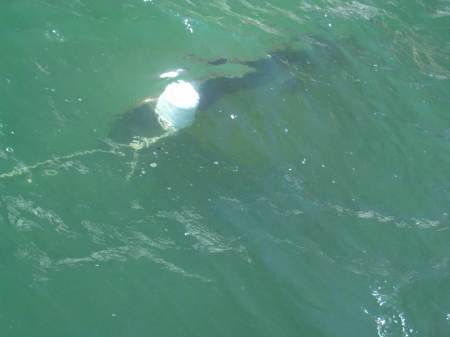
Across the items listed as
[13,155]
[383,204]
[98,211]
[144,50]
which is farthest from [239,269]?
[144,50]

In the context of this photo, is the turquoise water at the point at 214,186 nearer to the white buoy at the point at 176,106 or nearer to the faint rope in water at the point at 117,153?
the faint rope in water at the point at 117,153

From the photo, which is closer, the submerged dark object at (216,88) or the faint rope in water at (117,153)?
the faint rope in water at (117,153)

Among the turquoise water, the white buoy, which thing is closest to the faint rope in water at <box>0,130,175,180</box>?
the turquoise water

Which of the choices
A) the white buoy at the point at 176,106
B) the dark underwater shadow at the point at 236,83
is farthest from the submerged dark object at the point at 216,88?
the white buoy at the point at 176,106

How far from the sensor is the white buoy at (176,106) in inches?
215

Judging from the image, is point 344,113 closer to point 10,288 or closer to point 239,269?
point 239,269

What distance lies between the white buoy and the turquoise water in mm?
124

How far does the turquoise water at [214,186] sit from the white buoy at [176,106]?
0.41ft

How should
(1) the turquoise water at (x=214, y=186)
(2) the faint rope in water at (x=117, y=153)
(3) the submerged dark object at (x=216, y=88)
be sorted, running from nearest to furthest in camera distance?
1. (1) the turquoise water at (x=214, y=186)
2. (2) the faint rope in water at (x=117, y=153)
3. (3) the submerged dark object at (x=216, y=88)

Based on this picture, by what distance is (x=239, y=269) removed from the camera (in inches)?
190

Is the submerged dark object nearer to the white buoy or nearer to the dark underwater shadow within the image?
the dark underwater shadow

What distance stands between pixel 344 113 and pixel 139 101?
9.69ft

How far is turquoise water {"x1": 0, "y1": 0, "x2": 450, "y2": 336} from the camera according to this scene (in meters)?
4.50

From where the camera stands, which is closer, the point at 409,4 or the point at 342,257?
the point at 342,257
